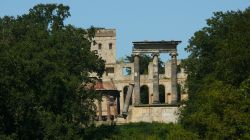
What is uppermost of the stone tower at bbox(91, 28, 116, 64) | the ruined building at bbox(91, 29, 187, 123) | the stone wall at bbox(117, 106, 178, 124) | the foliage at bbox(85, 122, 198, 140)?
the stone tower at bbox(91, 28, 116, 64)

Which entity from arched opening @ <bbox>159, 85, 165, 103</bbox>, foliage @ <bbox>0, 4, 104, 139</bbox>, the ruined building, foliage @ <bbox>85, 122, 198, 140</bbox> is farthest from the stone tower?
foliage @ <bbox>85, 122, 198, 140</bbox>

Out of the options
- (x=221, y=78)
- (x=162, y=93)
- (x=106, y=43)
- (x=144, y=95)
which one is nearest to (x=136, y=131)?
(x=221, y=78)

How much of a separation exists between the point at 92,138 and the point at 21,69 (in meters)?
12.1

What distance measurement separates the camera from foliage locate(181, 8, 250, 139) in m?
45.9

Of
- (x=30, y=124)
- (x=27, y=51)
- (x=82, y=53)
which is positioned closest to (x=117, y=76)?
(x=82, y=53)

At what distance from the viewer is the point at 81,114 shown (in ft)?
193

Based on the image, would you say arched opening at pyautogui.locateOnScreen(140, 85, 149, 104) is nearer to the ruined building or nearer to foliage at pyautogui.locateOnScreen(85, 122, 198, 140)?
the ruined building

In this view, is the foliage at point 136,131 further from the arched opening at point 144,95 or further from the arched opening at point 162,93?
the arched opening at point 144,95

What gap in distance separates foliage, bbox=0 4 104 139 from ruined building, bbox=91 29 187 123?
4.73 meters

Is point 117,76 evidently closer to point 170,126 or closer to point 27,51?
point 170,126

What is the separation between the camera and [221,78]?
52.7 m

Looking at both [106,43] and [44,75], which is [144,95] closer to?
[106,43]

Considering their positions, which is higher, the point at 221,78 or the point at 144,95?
the point at 144,95

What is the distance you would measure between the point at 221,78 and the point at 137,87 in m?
23.5
